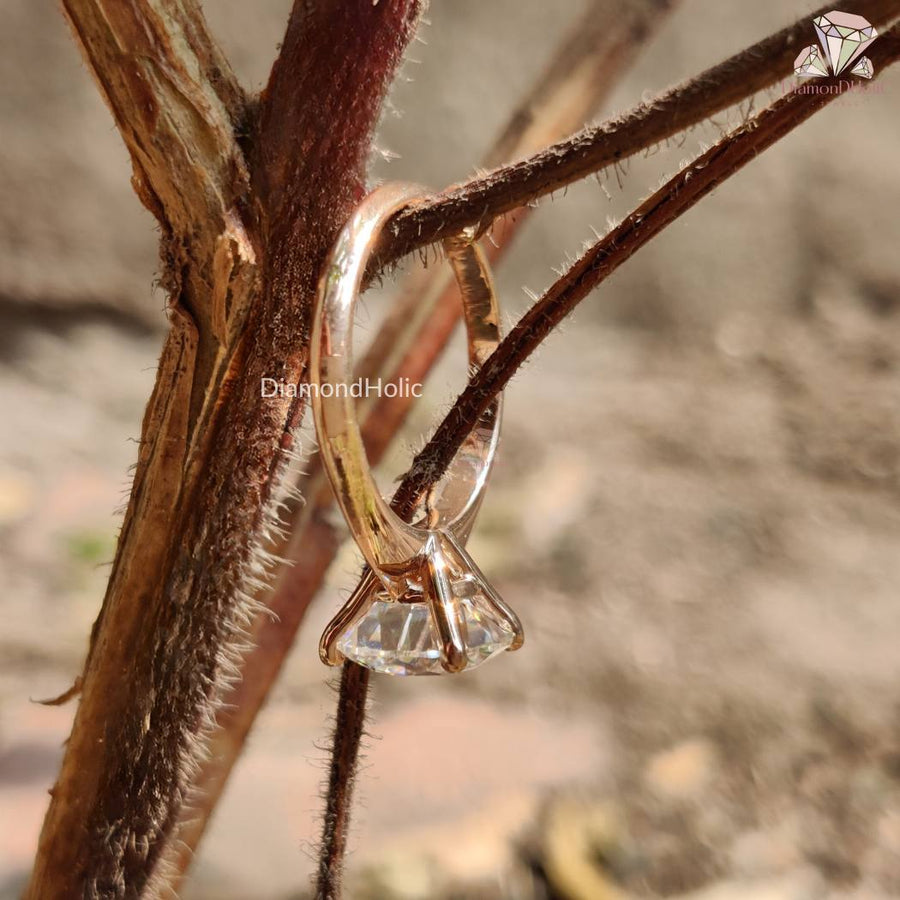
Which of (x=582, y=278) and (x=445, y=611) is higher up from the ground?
(x=582, y=278)

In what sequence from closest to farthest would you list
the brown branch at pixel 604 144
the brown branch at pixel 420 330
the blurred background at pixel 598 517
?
the brown branch at pixel 604 144 → the brown branch at pixel 420 330 → the blurred background at pixel 598 517

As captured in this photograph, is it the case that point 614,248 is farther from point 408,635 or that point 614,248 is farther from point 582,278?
point 408,635

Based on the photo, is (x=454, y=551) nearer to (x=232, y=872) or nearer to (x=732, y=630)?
(x=232, y=872)

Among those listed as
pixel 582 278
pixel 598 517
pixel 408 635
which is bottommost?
pixel 408 635

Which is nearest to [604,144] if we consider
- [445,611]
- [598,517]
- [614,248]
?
[614,248]

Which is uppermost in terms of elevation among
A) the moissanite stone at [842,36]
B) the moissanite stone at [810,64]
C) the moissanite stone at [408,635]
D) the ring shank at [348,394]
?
the moissanite stone at [842,36]

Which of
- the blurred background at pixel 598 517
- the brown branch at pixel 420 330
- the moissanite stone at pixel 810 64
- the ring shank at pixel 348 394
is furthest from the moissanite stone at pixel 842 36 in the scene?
the blurred background at pixel 598 517

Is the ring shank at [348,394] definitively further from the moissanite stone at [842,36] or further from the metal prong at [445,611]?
Answer: the moissanite stone at [842,36]
